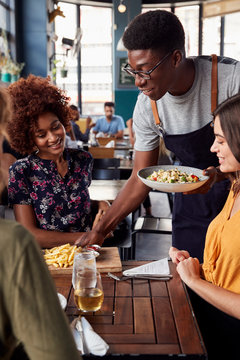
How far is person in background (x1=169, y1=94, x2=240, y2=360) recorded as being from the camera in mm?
1269

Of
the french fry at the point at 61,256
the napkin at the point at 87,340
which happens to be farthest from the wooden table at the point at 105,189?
the napkin at the point at 87,340

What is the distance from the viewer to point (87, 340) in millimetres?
1022

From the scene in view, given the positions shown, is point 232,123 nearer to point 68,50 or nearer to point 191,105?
point 191,105

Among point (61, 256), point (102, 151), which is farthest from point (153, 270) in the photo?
point (102, 151)

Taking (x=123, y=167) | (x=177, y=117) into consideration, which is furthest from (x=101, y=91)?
(x=177, y=117)

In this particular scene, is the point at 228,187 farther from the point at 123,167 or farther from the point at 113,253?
the point at 123,167

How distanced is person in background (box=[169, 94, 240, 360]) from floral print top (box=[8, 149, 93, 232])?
0.83 m

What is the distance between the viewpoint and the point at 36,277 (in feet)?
1.88

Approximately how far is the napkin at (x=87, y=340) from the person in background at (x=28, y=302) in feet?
1.34

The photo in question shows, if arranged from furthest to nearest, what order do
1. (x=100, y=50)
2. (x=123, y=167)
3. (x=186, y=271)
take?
(x=100, y=50) → (x=123, y=167) → (x=186, y=271)

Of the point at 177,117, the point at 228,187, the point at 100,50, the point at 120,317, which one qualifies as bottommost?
the point at 120,317

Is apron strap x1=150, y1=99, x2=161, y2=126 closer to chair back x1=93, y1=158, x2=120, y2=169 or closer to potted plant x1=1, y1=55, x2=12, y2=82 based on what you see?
chair back x1=93, y1=158, x2=120, y2=169

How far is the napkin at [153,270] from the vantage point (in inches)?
56.6

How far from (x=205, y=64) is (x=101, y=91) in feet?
29.9
